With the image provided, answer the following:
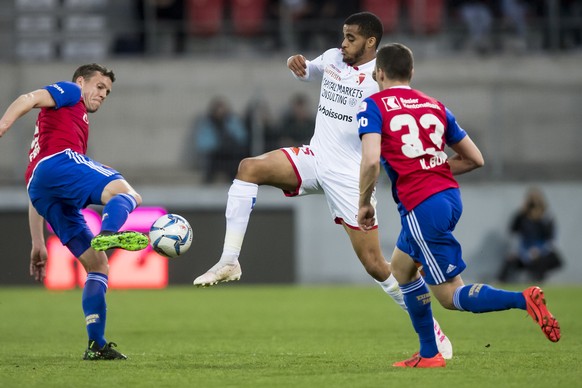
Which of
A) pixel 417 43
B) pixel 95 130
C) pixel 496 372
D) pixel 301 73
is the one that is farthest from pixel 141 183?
pixel 496 372

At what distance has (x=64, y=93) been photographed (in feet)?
26.8

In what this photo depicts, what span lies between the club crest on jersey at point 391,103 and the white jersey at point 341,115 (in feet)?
5.58

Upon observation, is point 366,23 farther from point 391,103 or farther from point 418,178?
point 418,178

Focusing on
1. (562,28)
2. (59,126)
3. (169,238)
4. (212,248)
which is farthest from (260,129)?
(169,238)

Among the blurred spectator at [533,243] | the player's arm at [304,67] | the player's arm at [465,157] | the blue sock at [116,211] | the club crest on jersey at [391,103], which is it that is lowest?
the blurred spectator at [533,243]

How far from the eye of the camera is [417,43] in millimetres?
20578

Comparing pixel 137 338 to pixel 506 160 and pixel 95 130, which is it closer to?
pixel 95 130

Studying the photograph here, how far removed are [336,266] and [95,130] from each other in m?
4.60

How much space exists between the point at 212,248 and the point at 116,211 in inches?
395

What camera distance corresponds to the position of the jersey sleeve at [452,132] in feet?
23.9

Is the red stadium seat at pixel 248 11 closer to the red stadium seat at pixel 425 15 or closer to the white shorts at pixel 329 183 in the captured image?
the red stadium seat at pixel 425 15

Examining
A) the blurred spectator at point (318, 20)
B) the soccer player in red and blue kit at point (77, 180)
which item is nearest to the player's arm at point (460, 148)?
the soccer player in red and blue kit at point (77, 180)

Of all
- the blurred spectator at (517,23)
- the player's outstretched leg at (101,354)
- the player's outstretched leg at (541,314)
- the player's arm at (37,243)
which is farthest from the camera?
the blurred spectator at (517,23)

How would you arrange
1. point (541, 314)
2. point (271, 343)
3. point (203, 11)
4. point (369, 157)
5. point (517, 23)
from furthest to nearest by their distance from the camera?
point (203, 11)
point (517, 23)
point (271, 343)
point (369, 157)
point (541, 314)
